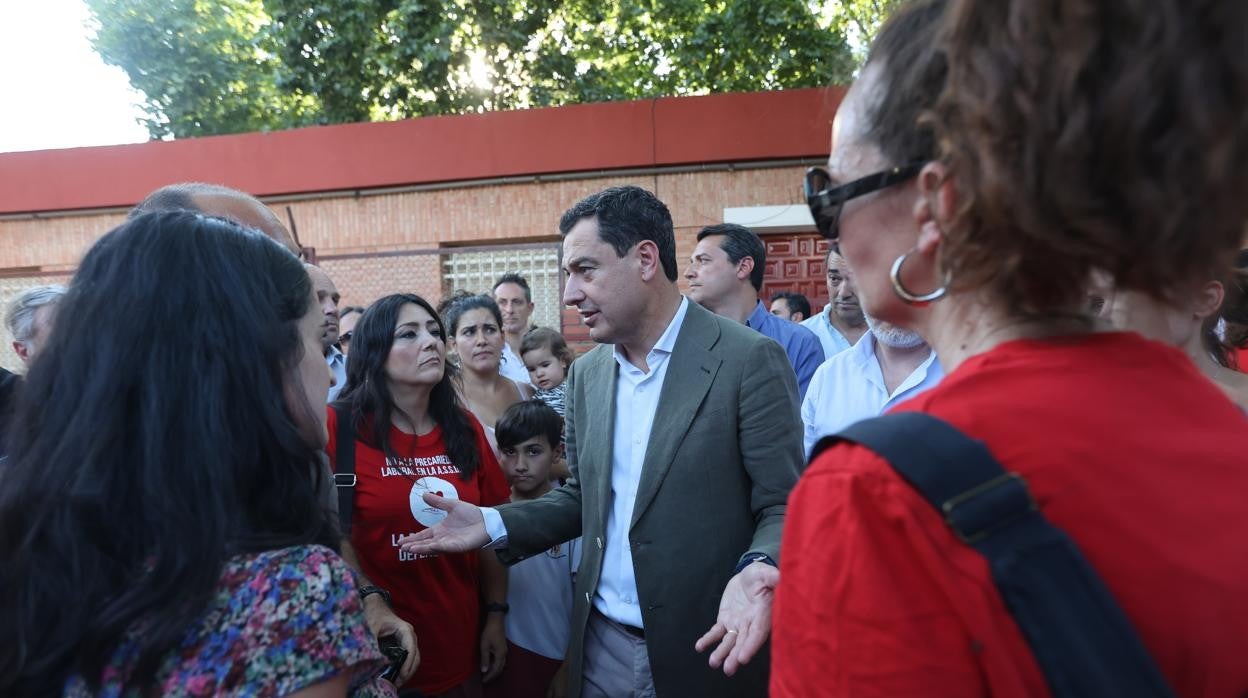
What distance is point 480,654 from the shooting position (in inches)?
134

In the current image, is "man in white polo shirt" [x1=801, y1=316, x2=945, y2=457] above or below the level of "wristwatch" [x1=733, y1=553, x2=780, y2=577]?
above

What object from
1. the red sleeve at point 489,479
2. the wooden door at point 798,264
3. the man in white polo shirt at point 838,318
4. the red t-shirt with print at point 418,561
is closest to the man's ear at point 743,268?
the man in white polo shirt at point 838,318

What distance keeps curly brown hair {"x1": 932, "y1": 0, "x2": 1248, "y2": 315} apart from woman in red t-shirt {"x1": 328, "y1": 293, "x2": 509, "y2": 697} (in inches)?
93.8

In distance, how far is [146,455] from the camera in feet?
4.08

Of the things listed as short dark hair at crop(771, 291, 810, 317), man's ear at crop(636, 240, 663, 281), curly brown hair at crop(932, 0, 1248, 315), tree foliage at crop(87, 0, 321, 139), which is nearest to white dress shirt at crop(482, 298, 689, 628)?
man's ear at crop(636, 240, 663, 281)

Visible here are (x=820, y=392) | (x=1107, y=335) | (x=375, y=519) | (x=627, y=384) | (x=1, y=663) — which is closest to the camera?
(x=1107, y=335)

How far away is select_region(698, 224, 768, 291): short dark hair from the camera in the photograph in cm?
514

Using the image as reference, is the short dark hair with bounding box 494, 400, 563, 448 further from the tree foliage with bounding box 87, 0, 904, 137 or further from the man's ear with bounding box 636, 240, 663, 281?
the tree foliage with bounding box 87, 0, 904, 137

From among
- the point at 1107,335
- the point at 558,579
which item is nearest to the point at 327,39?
the point at 558,579

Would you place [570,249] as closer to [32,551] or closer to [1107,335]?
[32,551]

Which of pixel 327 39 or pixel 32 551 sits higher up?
pixel 327 39

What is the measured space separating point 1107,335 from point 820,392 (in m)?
2.50

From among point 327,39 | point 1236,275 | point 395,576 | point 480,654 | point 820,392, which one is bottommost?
point 480,654

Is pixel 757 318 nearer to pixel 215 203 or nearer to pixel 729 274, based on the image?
pixel 729 274
